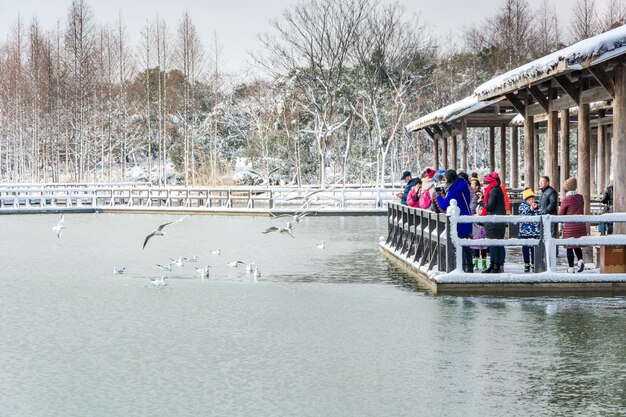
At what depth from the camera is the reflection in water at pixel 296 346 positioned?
9234 millimetres

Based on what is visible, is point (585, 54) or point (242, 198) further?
point (242, 198)

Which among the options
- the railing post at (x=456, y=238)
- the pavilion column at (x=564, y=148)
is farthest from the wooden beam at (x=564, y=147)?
the railing post at (x=456, y=238)

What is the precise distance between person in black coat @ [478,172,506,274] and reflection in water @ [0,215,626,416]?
4.42 feet

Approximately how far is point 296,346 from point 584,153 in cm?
943

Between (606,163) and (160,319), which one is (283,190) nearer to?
(606,163)

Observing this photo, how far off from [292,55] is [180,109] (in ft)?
80.1

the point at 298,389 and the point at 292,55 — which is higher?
the point at 292,55

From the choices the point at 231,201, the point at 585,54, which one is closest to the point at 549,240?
the point at 585,54

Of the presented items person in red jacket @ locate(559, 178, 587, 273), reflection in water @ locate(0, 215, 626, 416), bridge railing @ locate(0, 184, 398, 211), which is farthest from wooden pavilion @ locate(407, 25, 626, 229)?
bridge railing @ locate(0, 184, 398, 211)

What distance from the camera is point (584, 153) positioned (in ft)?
64.6

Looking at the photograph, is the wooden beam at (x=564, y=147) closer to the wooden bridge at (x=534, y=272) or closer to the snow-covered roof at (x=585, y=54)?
the snow-covered roof at (x=585, y=54)

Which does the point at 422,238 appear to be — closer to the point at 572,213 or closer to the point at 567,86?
the point at 572,213

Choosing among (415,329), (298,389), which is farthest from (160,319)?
(298,389)

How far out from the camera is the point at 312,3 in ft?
196
